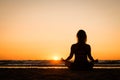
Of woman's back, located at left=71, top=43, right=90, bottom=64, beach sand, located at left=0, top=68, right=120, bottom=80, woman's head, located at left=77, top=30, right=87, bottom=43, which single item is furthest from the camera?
woman's back, located at left=71, top=43, right=90, bottom=64

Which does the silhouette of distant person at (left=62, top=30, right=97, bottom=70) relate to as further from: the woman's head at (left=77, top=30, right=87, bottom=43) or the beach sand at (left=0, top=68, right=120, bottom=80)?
the beach sand at (left=0, top=68, right=120, bottom=80)

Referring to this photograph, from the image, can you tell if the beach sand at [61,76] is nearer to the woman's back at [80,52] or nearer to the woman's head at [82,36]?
the woman's back at [80,52]

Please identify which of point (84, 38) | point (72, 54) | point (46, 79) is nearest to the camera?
point (46, 79)

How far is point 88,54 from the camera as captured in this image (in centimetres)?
1142

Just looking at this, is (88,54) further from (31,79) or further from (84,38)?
(31,79)

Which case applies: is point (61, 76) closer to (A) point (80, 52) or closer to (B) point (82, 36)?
(B) point (82, 36)

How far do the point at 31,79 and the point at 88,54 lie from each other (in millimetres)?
4179

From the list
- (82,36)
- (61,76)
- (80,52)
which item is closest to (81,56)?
(80,52)

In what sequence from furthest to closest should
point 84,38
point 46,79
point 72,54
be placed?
point 72,54 < point 84,38 < point 46,79

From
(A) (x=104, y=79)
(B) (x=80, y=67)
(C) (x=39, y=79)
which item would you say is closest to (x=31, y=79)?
(C) (x=39, y=79)

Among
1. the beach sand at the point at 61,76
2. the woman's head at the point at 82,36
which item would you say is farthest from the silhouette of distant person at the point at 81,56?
the beach sand at the point at 61,76

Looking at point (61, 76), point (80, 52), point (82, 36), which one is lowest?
point (61, 76)

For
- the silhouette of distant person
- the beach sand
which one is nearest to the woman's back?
the silhouette of distant person

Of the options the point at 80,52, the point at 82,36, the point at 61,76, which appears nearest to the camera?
the point at 61,76
